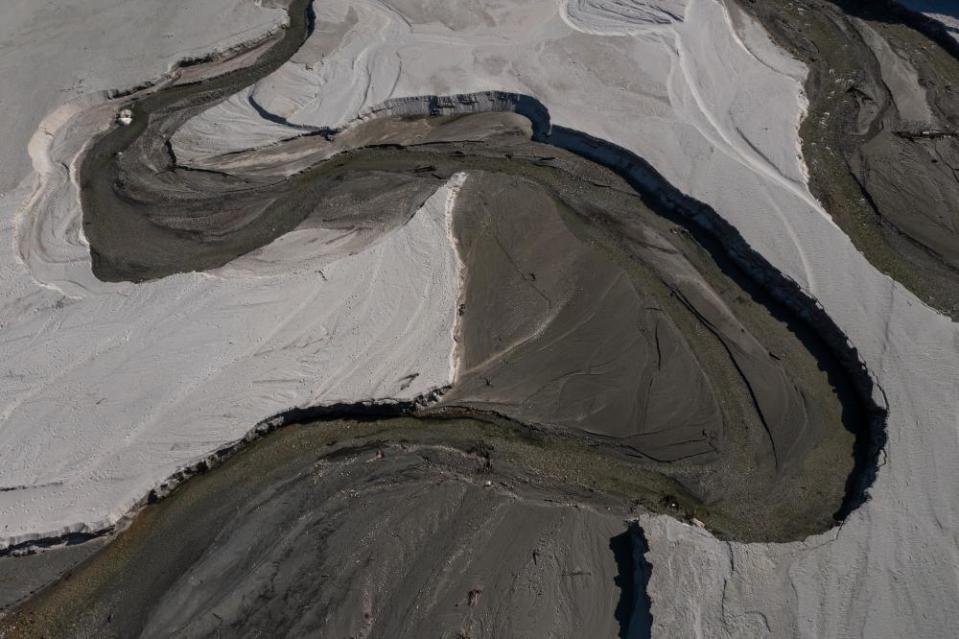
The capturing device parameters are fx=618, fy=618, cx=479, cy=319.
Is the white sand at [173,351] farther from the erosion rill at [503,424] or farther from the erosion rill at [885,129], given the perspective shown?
the erosion rill at [885,129]

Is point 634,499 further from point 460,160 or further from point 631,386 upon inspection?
point 460,160

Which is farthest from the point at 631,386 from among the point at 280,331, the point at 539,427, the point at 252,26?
the point at 252,26

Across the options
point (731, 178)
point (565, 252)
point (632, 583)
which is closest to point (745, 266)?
point (731, 178)

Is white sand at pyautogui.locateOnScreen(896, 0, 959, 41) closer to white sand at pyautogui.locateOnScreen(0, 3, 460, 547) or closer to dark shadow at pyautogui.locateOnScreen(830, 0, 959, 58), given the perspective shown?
dark shadow at pyautogui.locateOnScreen(830, 0, 959, 58)

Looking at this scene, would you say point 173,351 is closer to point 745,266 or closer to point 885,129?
point 745,266

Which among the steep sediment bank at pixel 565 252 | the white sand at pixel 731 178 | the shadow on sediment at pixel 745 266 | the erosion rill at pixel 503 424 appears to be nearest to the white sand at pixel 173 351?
the erosion rill at pixel 503 424

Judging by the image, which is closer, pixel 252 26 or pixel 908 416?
pixel 908 416
